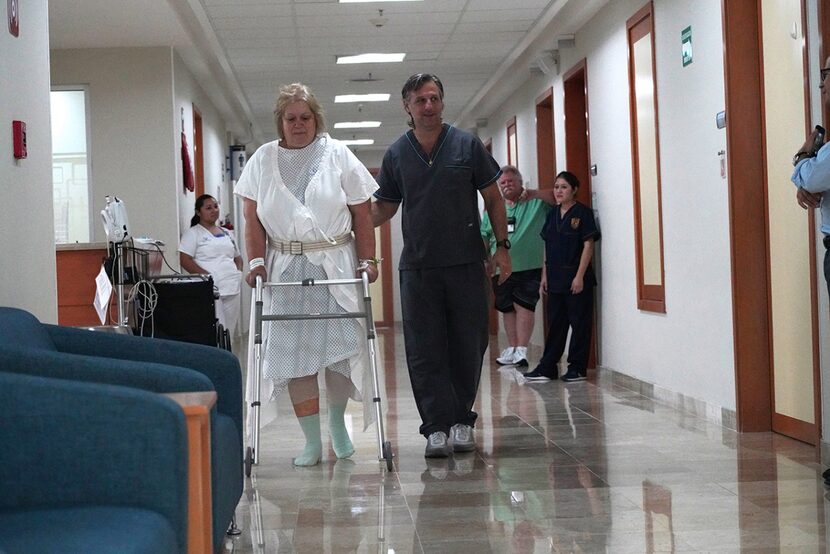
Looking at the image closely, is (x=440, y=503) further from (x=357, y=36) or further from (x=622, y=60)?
(x=357, y=36)

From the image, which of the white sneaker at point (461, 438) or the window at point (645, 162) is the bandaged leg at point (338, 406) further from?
the window at point (645, 162)

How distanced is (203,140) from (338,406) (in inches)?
310

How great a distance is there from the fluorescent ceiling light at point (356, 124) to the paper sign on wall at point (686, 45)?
935 cm

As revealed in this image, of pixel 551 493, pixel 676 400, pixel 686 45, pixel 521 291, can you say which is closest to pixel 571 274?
pixel 521 291

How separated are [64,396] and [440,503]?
2.04 meters

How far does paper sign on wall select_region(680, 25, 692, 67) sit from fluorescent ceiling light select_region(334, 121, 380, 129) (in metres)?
9.35

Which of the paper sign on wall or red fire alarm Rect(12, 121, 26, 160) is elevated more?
the paper sign on wall

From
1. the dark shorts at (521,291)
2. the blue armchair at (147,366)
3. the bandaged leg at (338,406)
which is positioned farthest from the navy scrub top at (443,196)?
the dark shorts at (521,291)

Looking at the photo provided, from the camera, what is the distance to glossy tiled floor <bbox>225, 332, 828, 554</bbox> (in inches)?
130

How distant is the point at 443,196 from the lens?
4.85 m

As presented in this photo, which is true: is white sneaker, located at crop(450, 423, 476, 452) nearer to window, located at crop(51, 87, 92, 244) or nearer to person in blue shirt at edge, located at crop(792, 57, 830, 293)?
person in blue shirt at edge, located at crop(792, 57, 830, 293)

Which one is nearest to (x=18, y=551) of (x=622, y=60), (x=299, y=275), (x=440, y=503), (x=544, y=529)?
(x=544, y=529)

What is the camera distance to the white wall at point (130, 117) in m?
9.62

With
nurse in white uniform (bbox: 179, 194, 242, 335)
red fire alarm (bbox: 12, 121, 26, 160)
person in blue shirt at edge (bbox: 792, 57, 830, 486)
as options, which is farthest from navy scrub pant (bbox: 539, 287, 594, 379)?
red fire alarm (bbox: 12, 121, 26, 160)
